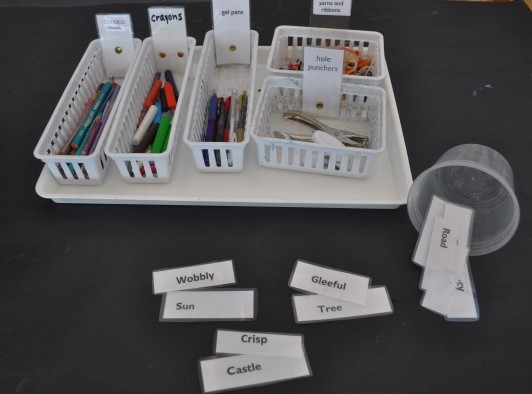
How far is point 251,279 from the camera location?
25.3 inches

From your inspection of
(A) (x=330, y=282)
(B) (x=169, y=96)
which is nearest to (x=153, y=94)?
(B) (x=169, y=96)

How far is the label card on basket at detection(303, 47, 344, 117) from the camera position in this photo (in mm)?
754

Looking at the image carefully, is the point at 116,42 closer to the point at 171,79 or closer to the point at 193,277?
the point at 171,79

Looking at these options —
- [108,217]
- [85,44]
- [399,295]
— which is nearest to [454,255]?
[399,295]

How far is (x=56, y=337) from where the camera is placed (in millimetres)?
586

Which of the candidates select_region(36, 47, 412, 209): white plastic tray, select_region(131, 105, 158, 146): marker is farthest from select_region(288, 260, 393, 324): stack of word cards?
select_region(131, 105, 158, 146): marker

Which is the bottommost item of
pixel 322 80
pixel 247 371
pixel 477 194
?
pixel 247 371

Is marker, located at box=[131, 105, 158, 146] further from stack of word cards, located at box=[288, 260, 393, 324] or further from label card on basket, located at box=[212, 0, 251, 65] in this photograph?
stack of word cards, located at box=[288, 260, 393, 324]

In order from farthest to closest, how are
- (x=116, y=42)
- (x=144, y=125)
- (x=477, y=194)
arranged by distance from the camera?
(x=116, y=42) < (x=144, y=125) < (x=477, y=194)

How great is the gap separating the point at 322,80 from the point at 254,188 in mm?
241

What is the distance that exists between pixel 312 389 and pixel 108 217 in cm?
42

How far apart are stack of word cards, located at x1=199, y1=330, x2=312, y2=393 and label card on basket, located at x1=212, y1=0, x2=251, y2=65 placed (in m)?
0.62

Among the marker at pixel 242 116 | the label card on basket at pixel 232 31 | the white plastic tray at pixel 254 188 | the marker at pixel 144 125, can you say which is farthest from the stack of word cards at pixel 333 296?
the label card on basket at pixel 232 31

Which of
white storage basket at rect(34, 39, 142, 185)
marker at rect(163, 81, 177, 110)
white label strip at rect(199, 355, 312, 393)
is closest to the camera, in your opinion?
white label strip at rect(199, 355, 312, 393)
